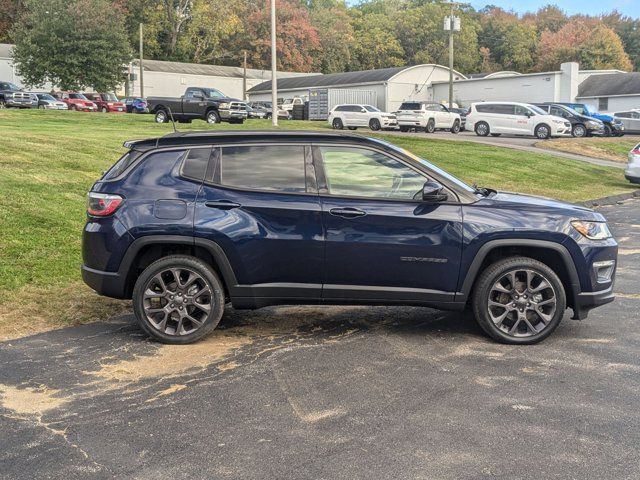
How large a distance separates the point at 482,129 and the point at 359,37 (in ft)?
198

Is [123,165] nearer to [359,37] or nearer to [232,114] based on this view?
[232,114]

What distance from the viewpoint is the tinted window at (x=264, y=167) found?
5824 millimetres

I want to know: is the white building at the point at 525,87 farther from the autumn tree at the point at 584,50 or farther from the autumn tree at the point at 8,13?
the autumn tree at the point at 8,13

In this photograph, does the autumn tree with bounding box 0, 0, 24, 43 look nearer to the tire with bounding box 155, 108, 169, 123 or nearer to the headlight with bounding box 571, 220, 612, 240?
the tire with bounding box 155, 108, 169, 123

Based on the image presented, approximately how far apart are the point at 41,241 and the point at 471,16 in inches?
4082

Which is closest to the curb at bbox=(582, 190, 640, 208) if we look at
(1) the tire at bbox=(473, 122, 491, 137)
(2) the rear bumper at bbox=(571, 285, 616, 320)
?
(2) the rear bumper at bbox=(571, 285, 616, 320)

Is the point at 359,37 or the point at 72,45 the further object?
the point at 359,37

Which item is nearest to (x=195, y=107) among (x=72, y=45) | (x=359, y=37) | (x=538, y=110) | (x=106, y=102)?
(x=538, y=110)

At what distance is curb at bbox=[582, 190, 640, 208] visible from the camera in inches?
623

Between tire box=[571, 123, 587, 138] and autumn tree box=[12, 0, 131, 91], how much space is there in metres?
32.7

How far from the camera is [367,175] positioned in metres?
5.83

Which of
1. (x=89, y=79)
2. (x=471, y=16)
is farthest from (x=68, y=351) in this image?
(x=471, y=16)

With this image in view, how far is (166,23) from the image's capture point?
258 feet

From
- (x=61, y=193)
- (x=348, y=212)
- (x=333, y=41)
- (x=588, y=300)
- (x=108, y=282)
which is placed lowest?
(x=588, y=300)
